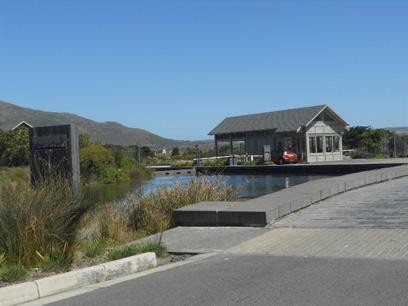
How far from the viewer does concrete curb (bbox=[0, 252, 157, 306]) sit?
22.7 ft

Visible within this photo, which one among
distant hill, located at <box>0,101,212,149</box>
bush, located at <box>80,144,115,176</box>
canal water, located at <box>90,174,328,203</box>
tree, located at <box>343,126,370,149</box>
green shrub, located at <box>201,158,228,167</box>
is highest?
distant hill, located at <box>0,101,212,149</box>

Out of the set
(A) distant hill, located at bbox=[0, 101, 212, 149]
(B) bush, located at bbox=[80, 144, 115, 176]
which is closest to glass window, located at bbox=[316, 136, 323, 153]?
(B) bush, located at bbox=[80, 144, 115, 176]

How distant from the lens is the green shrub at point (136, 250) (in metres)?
8.97

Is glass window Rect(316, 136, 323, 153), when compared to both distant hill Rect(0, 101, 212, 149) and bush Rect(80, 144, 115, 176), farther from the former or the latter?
distant hill Rect(0, 101, 212, 149)

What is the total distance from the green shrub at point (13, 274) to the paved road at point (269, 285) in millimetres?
964

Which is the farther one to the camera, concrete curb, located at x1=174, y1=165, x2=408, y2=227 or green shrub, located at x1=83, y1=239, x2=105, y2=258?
concrete curb, located at x1=174, y1=165, x2=408, y2=227

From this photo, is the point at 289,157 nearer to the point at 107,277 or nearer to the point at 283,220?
the point at 283,220

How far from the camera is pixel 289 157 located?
2004 inches

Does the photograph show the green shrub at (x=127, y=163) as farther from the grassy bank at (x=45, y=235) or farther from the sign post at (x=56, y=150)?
the grassy bank at (x=45, y=235)

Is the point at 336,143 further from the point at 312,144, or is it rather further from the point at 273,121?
the point at 273,121

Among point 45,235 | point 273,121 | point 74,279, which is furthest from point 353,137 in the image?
point 74,279

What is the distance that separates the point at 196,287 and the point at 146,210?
6728 millimetres

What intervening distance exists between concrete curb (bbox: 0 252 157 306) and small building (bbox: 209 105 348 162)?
4405cm

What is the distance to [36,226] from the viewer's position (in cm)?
843
